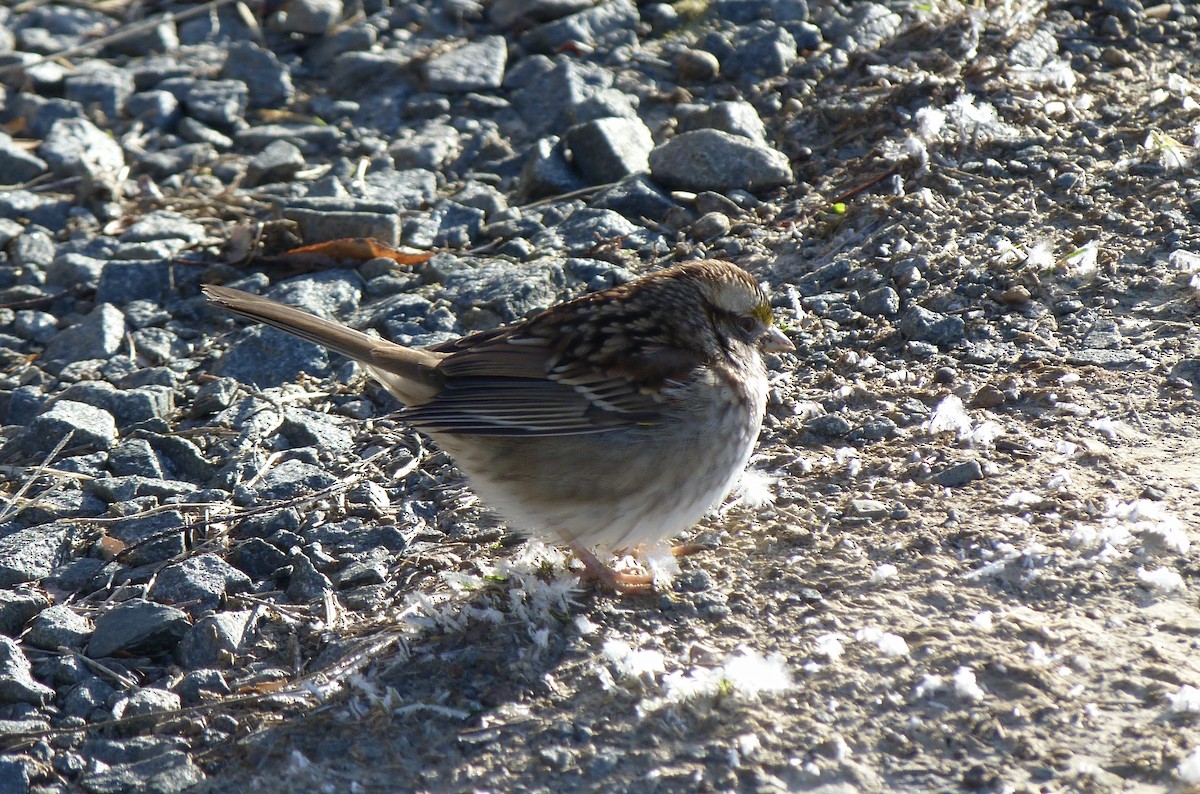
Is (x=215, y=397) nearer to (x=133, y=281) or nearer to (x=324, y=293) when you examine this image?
(x=324, y=293)

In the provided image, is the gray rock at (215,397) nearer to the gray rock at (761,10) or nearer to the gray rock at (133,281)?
the gray rock at (133,281)

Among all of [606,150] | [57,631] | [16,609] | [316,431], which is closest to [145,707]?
[57,631]

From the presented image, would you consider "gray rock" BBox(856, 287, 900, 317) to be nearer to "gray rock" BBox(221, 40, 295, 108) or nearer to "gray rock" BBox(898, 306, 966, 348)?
"gray rock" BBox(898, 306, 966, 348)

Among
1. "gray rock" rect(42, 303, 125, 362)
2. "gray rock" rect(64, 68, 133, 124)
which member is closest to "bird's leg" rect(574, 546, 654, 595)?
"gray rock" rect(42, 303, 125, 362)

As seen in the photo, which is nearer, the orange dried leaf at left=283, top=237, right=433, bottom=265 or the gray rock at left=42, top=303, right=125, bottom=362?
the gray rock at left=42, top=303, right=125, bottom=362

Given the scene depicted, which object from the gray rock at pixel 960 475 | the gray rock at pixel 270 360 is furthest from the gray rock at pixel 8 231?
the gray rock at pixel 960 475

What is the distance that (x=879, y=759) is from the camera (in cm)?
304

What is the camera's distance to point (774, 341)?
430 cm

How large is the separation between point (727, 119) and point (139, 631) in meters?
3.65

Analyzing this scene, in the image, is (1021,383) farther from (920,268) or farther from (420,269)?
(420,269)

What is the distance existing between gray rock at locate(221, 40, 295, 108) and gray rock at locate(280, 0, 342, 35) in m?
0.26

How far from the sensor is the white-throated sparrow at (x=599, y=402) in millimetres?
3801

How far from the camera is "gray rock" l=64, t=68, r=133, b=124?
23.1ft

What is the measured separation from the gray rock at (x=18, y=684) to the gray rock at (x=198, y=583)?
0.43 m
